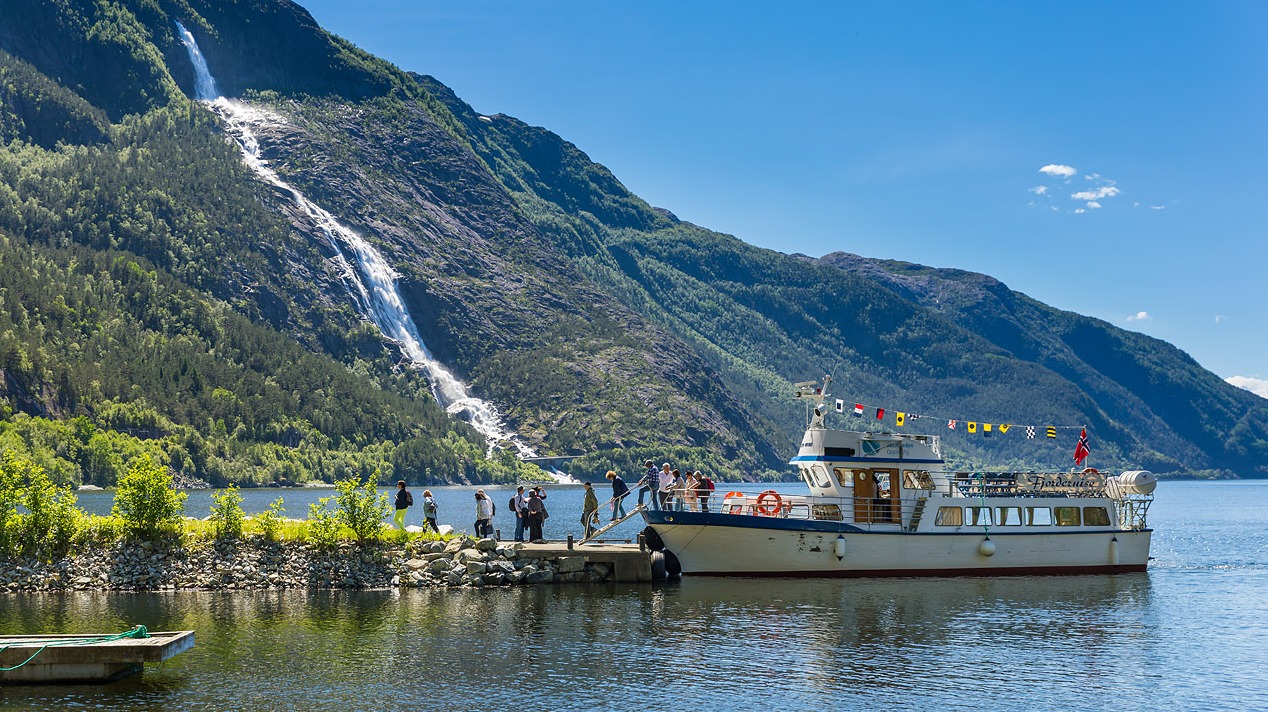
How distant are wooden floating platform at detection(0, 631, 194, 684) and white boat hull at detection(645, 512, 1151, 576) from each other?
26107mm

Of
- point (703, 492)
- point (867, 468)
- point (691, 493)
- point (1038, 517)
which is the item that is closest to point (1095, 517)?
point (1038, 517)

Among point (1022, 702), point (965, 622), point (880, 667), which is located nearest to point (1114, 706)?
point (1022, 702)

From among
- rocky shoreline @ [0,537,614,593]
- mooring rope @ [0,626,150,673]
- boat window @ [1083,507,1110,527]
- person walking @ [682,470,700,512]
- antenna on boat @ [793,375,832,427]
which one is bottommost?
mooring rope @ [0,626,150,673]

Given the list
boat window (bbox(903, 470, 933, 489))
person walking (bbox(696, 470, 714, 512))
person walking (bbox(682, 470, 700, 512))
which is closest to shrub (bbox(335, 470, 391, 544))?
person walking (bbox(682, 470, 700, 512))

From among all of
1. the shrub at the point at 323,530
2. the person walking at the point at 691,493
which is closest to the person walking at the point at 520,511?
the person walking at the point at 691,493

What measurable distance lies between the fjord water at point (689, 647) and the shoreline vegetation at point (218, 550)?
1.39m

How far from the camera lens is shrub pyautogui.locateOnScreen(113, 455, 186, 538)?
4875cm

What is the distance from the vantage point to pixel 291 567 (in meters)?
49.7

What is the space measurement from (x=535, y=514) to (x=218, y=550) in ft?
46.1

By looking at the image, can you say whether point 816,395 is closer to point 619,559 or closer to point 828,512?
point 828,512

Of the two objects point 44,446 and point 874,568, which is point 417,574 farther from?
point 44,446

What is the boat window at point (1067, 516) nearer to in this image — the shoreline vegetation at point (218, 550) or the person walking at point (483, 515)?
the shoreline vegetation at point (218, 550)

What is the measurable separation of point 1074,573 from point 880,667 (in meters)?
29.0

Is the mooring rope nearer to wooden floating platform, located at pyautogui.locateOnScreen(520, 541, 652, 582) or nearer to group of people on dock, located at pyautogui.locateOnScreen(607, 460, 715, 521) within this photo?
wooden floating platform, located at pyautogui.locateOnScreen(520, 541, 652, 582)
